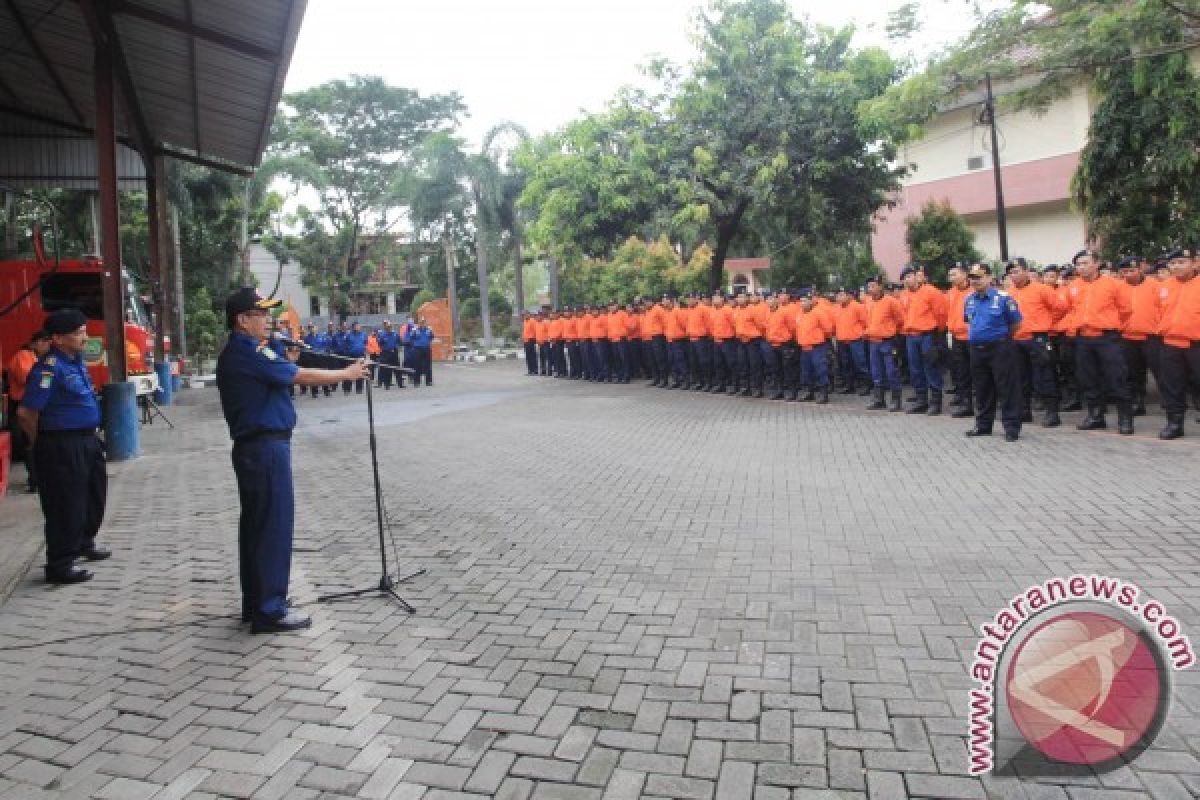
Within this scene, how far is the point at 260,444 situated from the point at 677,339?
12.8 meters

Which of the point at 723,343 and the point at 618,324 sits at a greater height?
the point at 618,324

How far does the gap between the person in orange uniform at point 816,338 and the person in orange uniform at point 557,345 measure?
9109 mm

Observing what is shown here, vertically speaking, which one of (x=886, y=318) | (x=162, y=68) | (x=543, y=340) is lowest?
(x=886, y=318)

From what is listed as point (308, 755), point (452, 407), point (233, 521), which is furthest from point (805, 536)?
point (452, 407)

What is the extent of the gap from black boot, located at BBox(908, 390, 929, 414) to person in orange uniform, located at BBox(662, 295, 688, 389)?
19.8 feet

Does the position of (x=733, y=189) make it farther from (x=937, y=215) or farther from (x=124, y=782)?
(x=124, y=782)

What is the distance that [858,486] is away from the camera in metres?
7.04

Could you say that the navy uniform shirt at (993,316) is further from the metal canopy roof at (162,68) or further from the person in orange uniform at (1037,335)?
the metal canopy roof at (162,68)

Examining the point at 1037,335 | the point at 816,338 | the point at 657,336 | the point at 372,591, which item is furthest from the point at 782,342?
the point at 372,591

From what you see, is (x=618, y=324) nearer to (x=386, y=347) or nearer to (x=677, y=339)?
(x=677, y=339)

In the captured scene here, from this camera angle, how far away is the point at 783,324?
13672 millimetres

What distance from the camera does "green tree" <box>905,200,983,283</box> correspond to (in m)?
18.8

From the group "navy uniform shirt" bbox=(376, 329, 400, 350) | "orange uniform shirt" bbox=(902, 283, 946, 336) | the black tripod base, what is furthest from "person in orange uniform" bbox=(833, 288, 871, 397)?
"navy uniform shirt" bbox=(376, 329, 400, 350)

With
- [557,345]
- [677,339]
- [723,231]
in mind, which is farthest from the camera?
[557,345]
